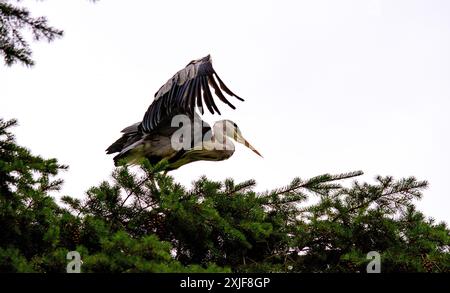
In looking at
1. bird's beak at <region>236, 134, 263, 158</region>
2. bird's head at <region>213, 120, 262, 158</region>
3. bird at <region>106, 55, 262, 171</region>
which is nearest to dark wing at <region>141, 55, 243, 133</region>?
bird at <region>106, 55, 262, 171</region>

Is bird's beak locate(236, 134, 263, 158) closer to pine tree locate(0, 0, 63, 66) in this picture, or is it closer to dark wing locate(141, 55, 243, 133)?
dark wing locate(141, 55, 243, 133)

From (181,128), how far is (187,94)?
2.18 ft

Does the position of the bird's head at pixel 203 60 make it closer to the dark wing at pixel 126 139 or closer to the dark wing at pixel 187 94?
the dark wing at pixel 187 94

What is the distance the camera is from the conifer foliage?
12.2 ft

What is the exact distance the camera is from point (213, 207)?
14.7 feet

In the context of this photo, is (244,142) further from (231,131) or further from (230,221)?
(230,221)

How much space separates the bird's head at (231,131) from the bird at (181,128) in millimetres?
13

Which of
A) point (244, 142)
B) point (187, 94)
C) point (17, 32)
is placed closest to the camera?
point (17, 32)

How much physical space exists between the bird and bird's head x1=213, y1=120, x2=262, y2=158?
0.01 metres

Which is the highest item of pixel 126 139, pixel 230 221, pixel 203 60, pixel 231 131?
pixel 203 60

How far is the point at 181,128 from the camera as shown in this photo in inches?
253

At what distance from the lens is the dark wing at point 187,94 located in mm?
5711

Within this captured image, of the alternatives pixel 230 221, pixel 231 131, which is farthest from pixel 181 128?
pixel 230 221
